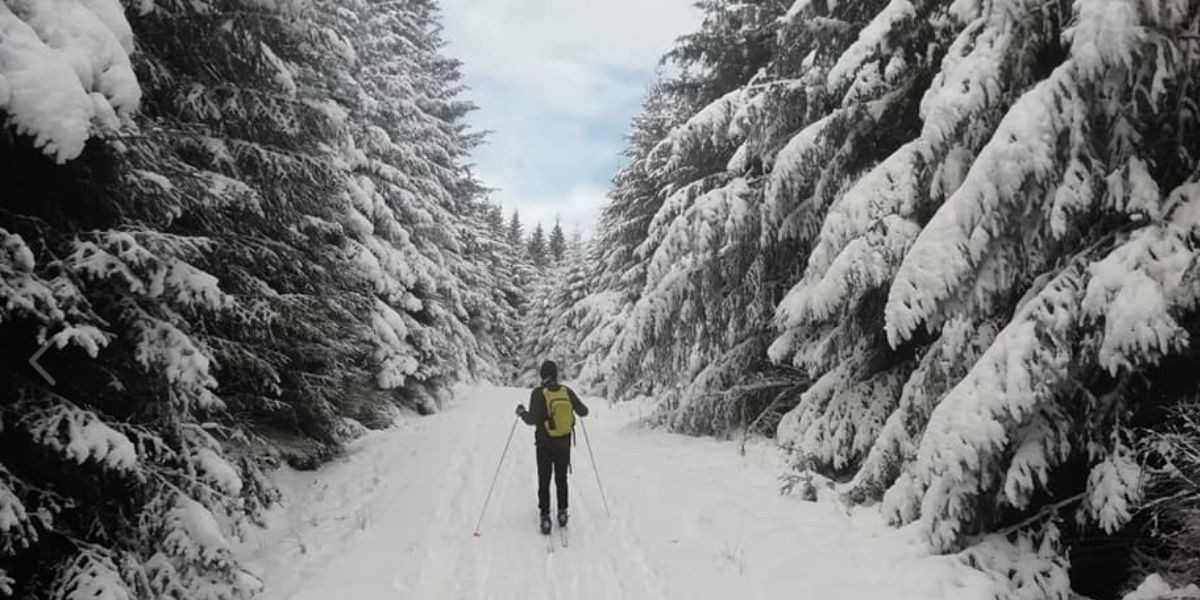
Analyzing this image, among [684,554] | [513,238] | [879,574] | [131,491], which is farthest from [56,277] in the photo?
[513,238]

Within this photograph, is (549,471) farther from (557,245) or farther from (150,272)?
(557,245)

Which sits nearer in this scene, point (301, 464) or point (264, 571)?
point (264, 571)

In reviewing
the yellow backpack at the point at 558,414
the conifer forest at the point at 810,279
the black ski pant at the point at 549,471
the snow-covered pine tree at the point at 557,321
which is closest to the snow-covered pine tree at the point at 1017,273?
the conifer forest at the point at 810,279

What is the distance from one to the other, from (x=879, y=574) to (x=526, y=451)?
796 centimetres

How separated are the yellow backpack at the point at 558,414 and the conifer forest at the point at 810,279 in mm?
1280

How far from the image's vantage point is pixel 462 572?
21.1ft

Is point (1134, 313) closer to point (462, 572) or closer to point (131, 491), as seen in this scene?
point (462, 572)

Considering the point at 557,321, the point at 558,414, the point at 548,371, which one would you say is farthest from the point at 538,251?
the point at 558,414

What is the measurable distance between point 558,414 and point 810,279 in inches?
133

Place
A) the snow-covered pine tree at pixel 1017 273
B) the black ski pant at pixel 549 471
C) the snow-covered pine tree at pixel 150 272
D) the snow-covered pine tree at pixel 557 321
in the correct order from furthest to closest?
the snow-covered pine tree at pixel 557 321
the black ski pant at pixel 549 471
the snow-covered pine tree at pixel 1017 273
the snow-covered pine tree at pixel 150 272

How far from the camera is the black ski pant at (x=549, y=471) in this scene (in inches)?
308

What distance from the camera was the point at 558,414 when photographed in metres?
8.06

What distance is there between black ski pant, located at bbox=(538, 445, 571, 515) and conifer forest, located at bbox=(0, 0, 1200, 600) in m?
0.61

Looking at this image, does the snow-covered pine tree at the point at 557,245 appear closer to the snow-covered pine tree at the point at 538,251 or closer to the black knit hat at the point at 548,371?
the snow-covered pine tree at the point at 538,251
